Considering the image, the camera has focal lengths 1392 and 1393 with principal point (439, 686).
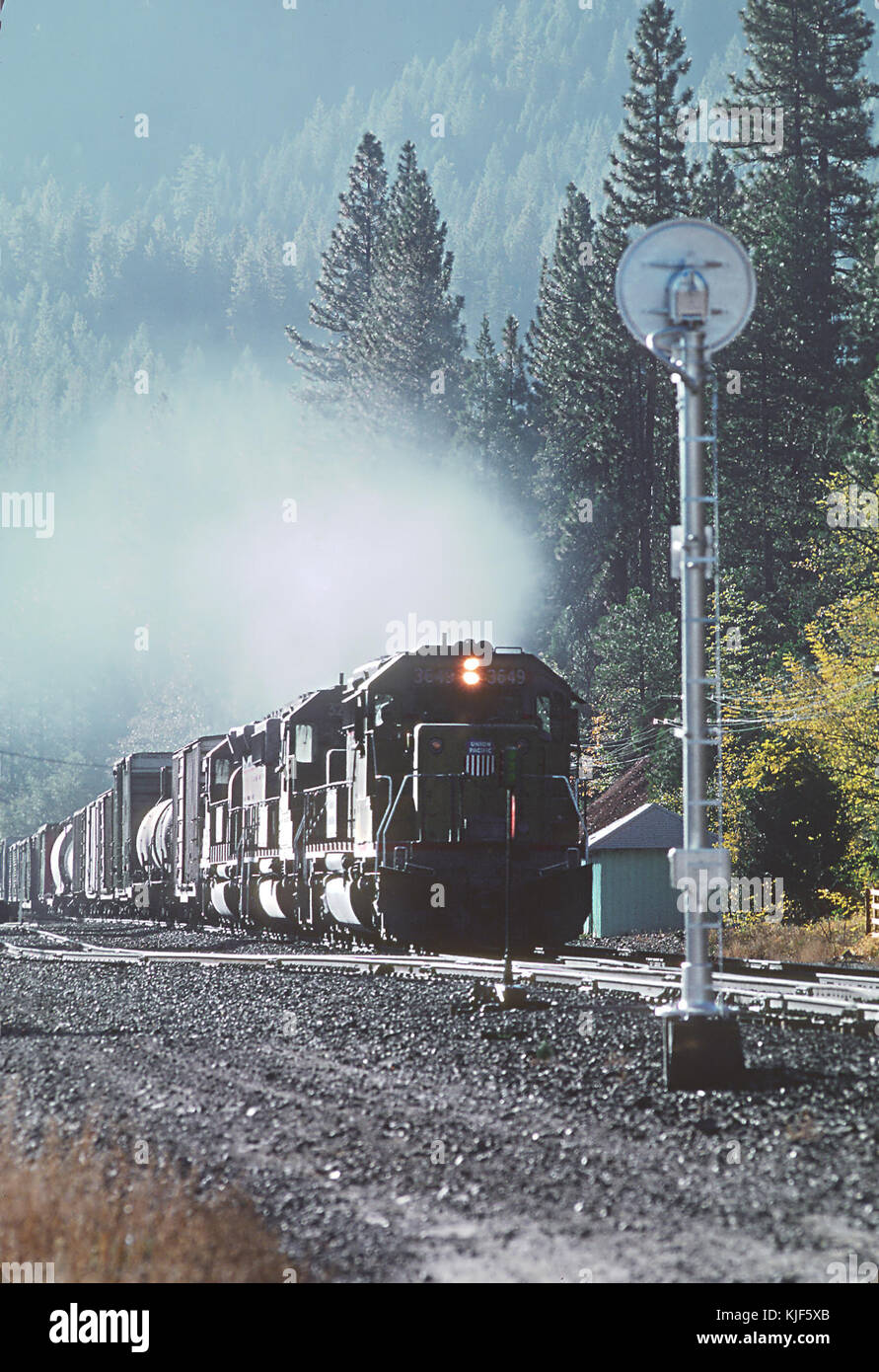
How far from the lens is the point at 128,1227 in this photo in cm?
671

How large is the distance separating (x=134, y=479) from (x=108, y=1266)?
15005cm

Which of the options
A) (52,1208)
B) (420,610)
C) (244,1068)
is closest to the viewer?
(52,1208)

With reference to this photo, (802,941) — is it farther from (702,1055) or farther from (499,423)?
(499,423)

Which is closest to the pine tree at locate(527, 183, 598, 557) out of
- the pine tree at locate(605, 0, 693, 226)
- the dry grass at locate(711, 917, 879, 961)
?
the pine tree at locate(605, 0, 693, 226)

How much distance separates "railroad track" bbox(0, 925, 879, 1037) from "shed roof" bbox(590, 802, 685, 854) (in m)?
12.4

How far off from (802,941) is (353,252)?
75333 millimetres

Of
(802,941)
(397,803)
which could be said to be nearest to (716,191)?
(802,941)

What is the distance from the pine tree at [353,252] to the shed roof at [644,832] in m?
63.1

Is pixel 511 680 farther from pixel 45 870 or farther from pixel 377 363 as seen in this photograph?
pixel 377 363

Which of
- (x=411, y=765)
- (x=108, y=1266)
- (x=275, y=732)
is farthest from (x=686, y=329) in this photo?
(x=275, y=732)

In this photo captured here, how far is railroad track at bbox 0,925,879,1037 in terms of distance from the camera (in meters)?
11.6

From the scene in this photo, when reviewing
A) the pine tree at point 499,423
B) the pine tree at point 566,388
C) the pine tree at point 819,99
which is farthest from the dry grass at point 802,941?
the pine tree at point 499,423

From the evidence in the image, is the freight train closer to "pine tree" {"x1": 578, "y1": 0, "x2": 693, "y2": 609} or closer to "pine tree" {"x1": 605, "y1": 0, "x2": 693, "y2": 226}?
"pine tree" {"x1": 578, "y1": 0, "x2": 693, "y2": 609}

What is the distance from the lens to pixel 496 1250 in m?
6.14
